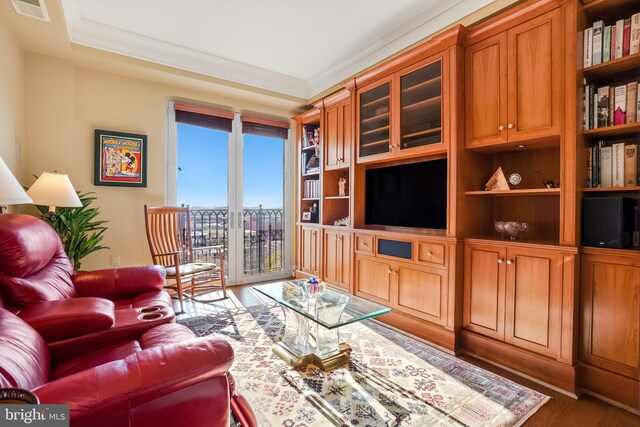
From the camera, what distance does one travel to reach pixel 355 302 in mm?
2291

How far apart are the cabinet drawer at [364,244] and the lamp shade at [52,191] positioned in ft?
8.47

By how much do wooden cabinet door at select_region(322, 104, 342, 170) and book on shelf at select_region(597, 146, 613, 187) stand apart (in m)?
2.36

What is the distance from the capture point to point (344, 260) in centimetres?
358

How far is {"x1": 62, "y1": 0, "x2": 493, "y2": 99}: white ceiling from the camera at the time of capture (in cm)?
272

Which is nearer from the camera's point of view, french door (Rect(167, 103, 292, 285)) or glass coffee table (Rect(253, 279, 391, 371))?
glass coffee table (Rect(253, 279, 391, 371))

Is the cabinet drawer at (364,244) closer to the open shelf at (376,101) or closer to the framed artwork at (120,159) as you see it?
the open shelf at (376,101)

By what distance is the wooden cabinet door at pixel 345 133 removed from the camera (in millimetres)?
3592

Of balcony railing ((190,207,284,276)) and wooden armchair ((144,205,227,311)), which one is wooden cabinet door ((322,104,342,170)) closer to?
balcony railing ((190,207,284,276))

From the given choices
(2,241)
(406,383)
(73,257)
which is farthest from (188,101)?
(406,383)

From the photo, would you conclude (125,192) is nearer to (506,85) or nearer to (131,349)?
(131,349)

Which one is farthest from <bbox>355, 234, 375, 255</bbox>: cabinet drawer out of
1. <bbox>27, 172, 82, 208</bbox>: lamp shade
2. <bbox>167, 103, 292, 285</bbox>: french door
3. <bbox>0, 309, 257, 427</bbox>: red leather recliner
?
<bbox>27, 172, 82, 208</bbox>: lamp shade

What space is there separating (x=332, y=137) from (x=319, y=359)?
2.59 m

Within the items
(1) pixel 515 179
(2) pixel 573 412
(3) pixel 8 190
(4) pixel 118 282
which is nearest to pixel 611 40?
(1) pixel 515 179

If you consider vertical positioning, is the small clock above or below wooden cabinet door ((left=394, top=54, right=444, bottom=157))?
below
